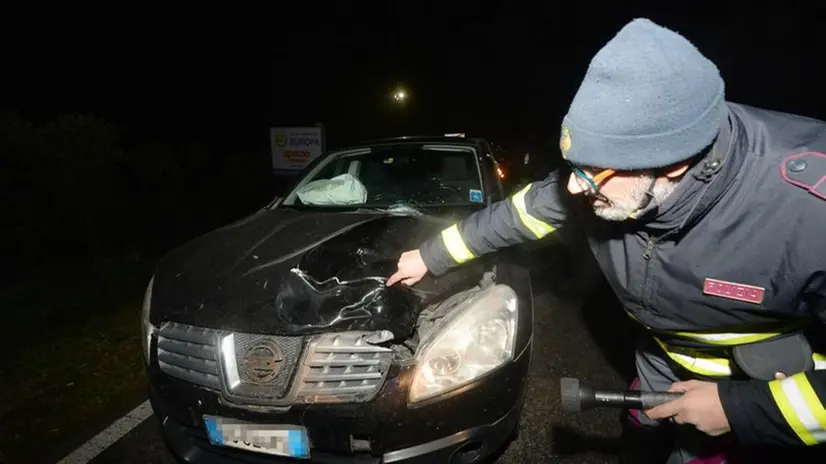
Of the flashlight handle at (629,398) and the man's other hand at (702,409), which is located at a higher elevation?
the man's other hand at (702,409)

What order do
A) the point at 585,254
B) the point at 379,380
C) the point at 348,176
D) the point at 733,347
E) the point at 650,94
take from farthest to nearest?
the point at 585,254
the point at 348,176
the point at 379,380
the point at 733,347
the point at 650,94

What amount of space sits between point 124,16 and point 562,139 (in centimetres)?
2028

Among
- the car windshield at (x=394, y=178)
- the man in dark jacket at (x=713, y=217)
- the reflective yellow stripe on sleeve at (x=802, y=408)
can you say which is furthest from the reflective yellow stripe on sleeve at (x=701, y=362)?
the car windshield at (x=394, y=178)

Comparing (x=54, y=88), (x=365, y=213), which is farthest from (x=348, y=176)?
(x=54, y=88)

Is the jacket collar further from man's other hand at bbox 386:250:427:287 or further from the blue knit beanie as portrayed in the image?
man's other hand at bbox 386:250:427:287

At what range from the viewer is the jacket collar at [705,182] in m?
1.22

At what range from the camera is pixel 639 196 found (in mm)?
1272

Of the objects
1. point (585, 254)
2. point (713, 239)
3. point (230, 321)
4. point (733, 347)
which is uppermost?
point (713, 239)

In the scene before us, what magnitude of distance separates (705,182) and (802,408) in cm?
60

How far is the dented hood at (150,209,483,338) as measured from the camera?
182 centimetres

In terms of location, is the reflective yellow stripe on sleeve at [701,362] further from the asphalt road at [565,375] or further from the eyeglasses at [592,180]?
the asphalt road at [565,375]

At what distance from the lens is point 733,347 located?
1442 millimetres

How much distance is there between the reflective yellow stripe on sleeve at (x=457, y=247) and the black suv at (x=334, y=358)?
126mm

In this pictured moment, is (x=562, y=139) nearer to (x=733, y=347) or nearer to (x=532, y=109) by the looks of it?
(x=733, y=347)
